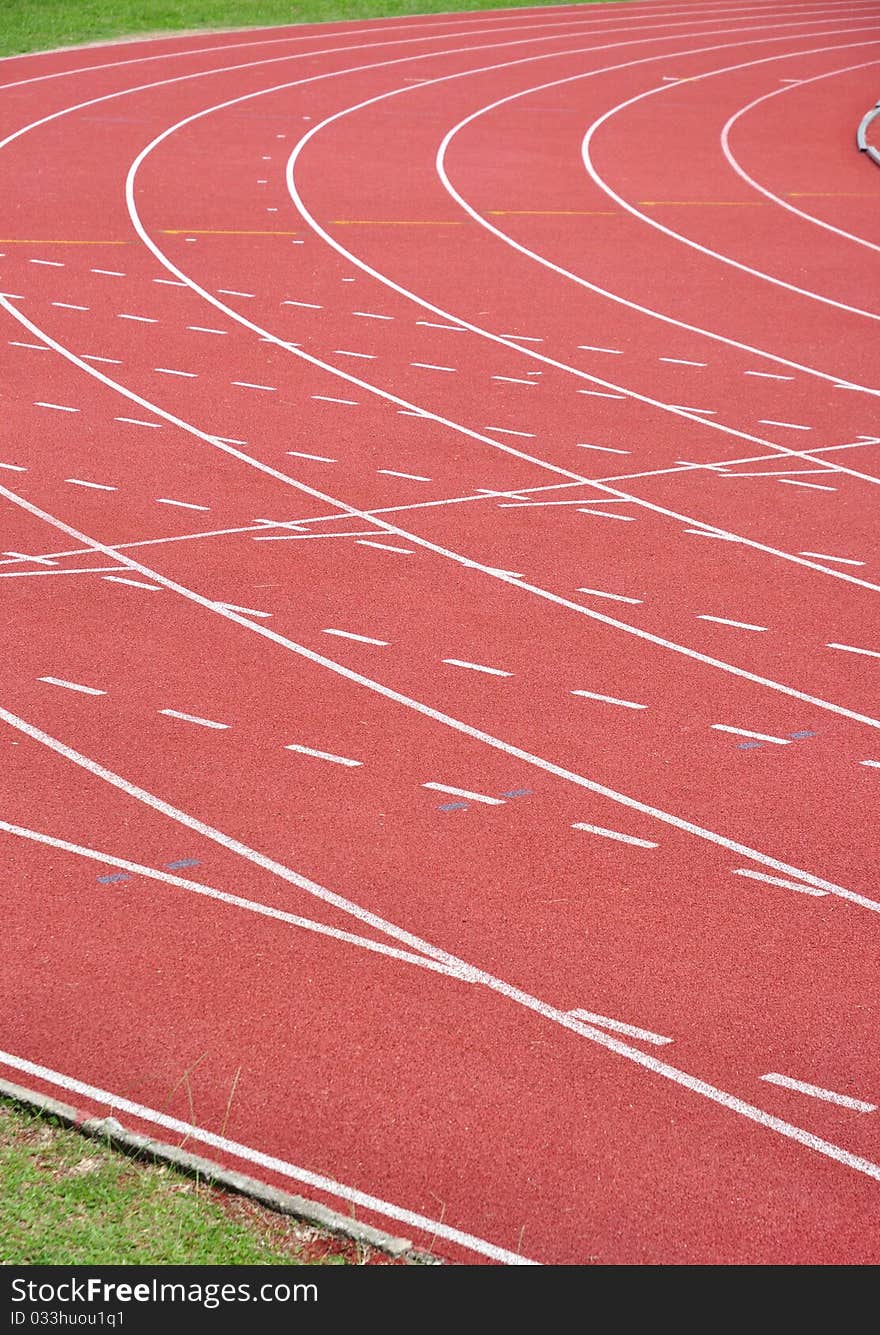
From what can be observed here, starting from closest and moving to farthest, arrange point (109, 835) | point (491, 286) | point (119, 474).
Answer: point (109, 835) < point (119, 474) < point (491, 286)

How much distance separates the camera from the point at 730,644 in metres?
8.90

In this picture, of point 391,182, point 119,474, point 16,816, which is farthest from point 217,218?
point 16,816

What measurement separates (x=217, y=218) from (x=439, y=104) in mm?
7709

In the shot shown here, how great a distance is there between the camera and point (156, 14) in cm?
3150

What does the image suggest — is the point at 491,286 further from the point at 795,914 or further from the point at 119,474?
the point at 795,914

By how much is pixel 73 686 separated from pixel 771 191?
1472cm

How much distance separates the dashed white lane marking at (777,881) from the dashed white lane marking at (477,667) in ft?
6.99

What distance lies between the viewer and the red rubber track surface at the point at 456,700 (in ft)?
16.9

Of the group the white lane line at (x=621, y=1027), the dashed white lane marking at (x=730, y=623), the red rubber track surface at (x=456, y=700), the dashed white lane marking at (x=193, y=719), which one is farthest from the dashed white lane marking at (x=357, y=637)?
the white lane line at (x=621, y=1027)

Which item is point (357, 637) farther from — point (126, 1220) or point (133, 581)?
point (126, 1220)

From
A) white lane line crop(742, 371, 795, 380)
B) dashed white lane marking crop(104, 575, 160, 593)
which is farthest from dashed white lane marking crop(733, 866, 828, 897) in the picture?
white lane line crop(742, 371, 795, 380)

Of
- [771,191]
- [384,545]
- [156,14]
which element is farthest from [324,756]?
[156,14]

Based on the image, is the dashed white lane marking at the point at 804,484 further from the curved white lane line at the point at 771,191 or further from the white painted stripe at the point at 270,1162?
the curved white lane line at the point at 771,191

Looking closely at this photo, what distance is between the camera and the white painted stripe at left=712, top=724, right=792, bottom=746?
7.81m
